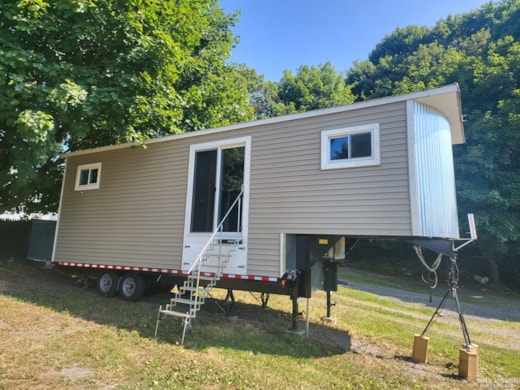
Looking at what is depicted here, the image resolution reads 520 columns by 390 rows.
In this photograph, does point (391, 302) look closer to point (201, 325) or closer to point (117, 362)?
point (201, 325)

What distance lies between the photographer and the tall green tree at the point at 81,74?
6.86m

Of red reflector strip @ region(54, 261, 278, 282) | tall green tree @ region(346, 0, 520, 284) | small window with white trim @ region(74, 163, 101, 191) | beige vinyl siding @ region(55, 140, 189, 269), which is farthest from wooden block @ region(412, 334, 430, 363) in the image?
tall green tree @ region(346, 0, 520, 284)

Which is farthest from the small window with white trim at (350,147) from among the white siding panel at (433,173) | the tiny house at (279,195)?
the white siding panel at (433,173)

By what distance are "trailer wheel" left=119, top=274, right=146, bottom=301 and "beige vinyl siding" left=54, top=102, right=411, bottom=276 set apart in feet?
1.39

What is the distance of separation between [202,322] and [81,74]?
6182 millimetres

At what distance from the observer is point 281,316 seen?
24.2 ft

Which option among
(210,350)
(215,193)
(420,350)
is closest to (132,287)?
(215,193)

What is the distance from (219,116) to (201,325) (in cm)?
921

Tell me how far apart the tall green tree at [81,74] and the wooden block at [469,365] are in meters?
7.84

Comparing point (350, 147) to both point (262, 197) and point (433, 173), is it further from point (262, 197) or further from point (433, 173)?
point (262, 197)

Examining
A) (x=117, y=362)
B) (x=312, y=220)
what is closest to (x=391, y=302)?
(x=312, y=220)

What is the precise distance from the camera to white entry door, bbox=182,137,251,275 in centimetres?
675

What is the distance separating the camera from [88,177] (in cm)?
919

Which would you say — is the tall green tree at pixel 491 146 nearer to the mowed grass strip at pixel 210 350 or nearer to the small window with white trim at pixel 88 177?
the mowed grass strip at pixel 210 350
